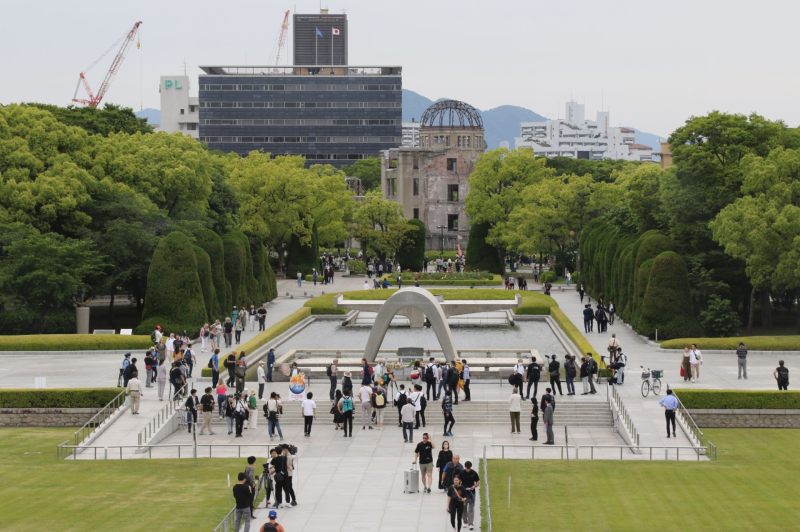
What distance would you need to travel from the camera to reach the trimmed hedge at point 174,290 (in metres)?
49.7

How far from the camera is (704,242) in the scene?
54.8m

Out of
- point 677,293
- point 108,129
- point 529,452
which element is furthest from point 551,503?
point 108,129

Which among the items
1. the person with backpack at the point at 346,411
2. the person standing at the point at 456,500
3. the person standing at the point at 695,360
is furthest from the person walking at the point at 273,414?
the person standing at the point at 695,360

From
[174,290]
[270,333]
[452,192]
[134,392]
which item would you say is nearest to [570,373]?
[134,392]

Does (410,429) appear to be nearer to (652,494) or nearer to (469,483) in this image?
(652,494)

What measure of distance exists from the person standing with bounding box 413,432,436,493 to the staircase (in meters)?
8.84

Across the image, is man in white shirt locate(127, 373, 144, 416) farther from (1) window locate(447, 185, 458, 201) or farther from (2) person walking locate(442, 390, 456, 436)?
(1) window locate(447, 185, 458, 201)

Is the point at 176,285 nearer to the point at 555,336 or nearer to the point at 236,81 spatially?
the point at 555,336

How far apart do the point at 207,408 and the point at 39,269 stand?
2109 centimetres

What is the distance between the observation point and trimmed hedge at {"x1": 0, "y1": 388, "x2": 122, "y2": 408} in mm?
34312

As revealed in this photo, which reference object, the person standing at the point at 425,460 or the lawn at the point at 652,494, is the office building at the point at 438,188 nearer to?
the lawn at the point at 652,494

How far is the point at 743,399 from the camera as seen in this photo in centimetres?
3350

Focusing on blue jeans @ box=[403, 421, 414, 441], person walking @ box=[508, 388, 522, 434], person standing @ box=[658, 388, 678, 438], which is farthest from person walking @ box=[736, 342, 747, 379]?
blue jeans @ box=[403, 421, 414, 441]

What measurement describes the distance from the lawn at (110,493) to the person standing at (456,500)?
4.98 meters
